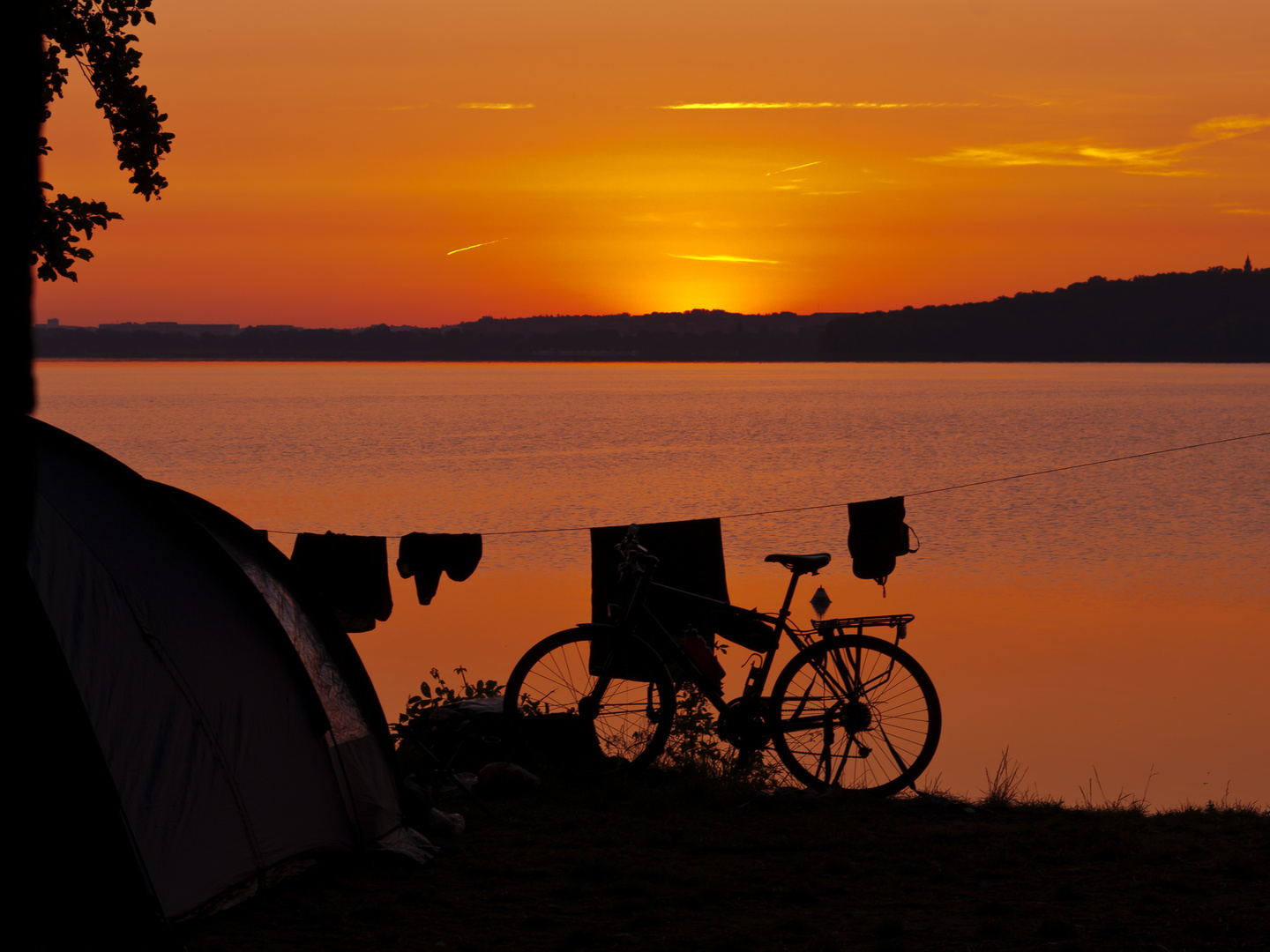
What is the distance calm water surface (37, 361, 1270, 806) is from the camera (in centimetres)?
1481

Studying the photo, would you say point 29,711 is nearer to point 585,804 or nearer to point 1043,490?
point 585,804

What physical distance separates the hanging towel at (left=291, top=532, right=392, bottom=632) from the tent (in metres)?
2.14

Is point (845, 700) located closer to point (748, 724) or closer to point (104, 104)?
point (748, 724)

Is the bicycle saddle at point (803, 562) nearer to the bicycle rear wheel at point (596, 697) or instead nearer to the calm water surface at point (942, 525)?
the bicycle rear wheel at point (596, 697)

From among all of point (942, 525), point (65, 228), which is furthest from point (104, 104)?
Answer: point (942, 525)

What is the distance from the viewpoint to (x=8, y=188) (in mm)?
1954

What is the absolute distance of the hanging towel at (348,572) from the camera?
27.7 ft

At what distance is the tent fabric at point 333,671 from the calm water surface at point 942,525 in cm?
446

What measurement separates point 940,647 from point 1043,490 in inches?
1259

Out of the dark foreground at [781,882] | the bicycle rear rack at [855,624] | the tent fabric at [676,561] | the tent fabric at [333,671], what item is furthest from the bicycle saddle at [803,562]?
the tent fabric at [333,671]

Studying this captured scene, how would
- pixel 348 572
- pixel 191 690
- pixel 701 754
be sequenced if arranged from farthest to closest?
1. pixel 348 572
2. pixel 701 754
3. pixel 191 690

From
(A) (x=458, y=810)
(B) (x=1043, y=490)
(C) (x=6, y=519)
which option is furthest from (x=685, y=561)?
(B) (x=1043, y=490)

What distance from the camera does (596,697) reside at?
7297 mm

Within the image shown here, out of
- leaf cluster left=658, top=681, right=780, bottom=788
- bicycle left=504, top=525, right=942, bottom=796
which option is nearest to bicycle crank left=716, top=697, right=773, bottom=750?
bicycle left=504, top=525, right=942, bottom=796
